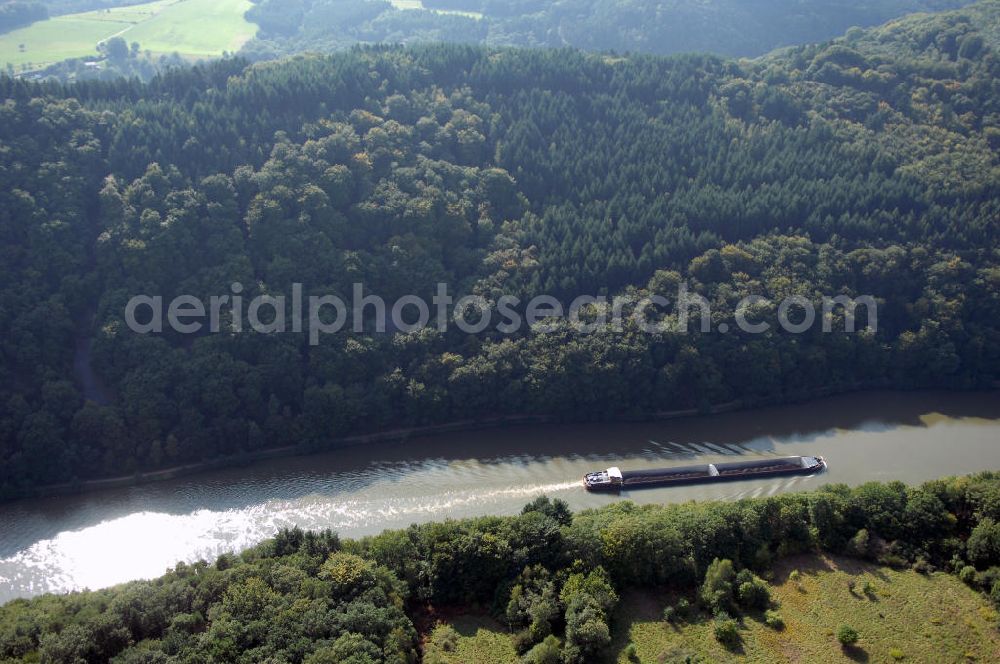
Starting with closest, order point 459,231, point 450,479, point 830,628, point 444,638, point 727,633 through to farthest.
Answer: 1. point 727,633
2. point 830,628
3. point 444,638
4. point 450,479
5. point 459,231

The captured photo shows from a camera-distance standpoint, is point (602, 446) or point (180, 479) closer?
point (180, 479)

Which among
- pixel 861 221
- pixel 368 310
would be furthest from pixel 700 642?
→ pixel 861 221

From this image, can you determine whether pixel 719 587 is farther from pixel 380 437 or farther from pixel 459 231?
pixel 459 231

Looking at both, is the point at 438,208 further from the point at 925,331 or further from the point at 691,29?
the point at 691,29

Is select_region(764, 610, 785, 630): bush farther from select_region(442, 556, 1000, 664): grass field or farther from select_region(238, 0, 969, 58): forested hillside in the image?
select_region(238, 0, 969, 58): forested hillside

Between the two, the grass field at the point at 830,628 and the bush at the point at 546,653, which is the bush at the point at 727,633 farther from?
the bush at the point at 546,653
